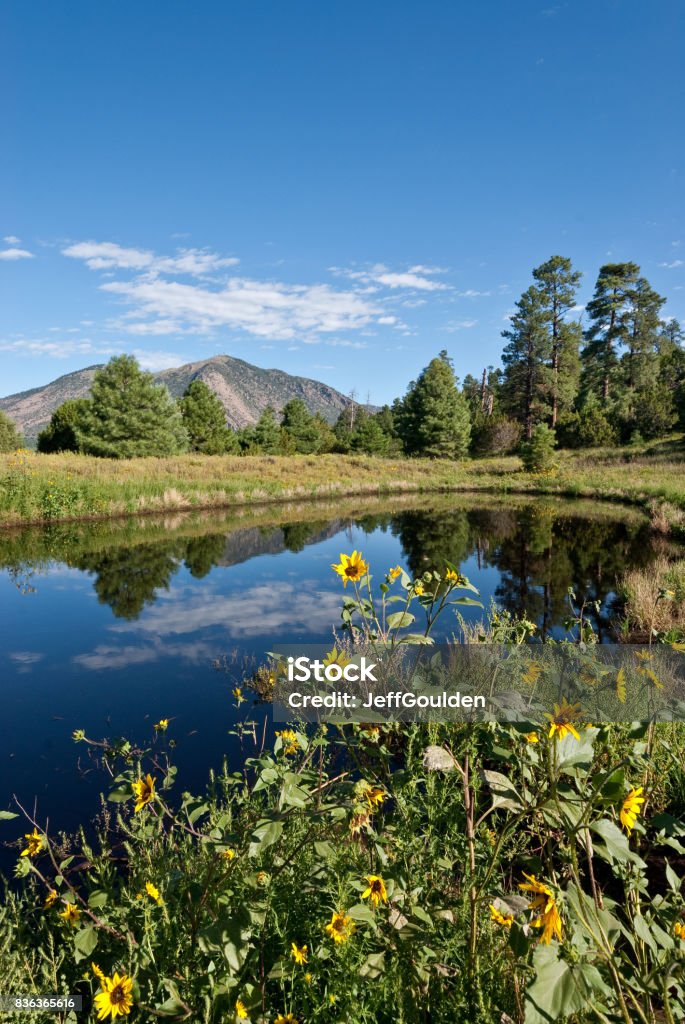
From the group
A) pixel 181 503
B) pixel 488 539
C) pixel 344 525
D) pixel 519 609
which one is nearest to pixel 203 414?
pixel 181 503

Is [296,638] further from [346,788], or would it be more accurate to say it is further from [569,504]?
[569,504]

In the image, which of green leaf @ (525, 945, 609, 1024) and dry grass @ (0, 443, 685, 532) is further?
dry grass @ (0, 443, 685, 532)

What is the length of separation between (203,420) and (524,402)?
2397cm

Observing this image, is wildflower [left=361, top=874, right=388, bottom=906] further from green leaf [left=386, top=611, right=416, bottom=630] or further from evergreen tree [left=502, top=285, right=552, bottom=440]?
evergreen tree [left=502, top=285, right=552, bottom=440]

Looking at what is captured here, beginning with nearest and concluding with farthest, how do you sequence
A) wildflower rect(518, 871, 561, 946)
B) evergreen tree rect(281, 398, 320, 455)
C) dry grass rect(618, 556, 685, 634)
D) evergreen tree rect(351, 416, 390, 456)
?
wildflower rect(518, 871, 561, 946) < dry grass rect(618, 556, 685, 634) < evergreen tree rect(351, 416, 390, 456) < evergreen tree rect(281, 398, 320, 455)

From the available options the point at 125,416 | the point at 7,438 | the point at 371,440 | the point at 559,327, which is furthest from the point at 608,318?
the point at 7,438

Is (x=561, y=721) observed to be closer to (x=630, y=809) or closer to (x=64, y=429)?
(x=630, y=809)

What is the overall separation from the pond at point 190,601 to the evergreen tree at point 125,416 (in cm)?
1333

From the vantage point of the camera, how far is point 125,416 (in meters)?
29.8

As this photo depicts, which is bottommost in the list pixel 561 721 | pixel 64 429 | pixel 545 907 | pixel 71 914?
pixel 71 914

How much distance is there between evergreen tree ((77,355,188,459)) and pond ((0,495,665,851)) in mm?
13328

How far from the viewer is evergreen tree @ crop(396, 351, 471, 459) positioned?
41062mm

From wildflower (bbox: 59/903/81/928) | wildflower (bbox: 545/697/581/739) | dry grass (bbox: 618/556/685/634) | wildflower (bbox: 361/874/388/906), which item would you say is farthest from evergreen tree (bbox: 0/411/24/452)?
wildflower (bbox: 545/697/581/739)

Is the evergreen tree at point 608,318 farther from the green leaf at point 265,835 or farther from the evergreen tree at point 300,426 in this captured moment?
the green leaf at point 265,835
